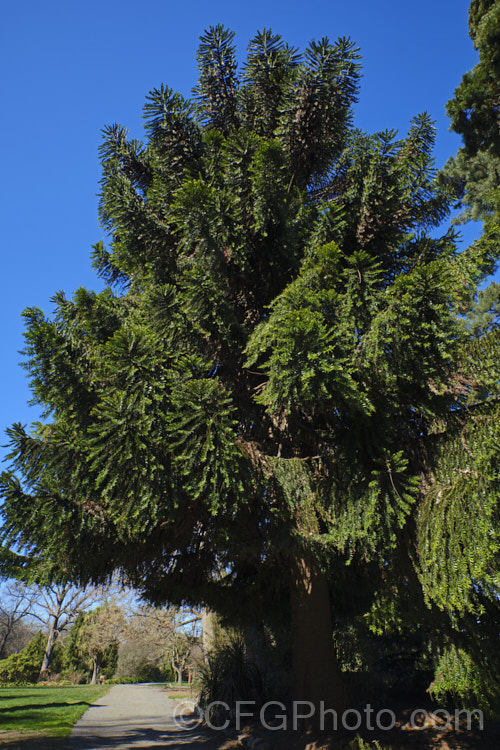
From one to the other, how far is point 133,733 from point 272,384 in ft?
28.2

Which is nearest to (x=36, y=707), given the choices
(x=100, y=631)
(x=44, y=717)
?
(x=44, y=717)

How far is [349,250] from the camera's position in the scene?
7.11 metres

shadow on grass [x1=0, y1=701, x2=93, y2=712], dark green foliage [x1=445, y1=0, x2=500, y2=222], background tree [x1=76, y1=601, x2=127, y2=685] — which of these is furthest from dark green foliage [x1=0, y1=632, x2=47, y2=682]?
dark green foliage [x1=445, y1=0, x2=500, y2=222]

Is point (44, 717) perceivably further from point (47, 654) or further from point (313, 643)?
point (47, 654)

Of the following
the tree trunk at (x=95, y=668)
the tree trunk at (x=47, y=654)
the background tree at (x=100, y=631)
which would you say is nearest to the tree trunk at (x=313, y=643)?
the background tree at (x=100, y=631)

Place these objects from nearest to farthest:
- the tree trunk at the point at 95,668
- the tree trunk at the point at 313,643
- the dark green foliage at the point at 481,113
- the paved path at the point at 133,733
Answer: the tree trunk at the point at 313,643 < the paved path at the point at 133,733 < the dark green foliage at the point at 481,113 < the tree trunk at the point at 95,668

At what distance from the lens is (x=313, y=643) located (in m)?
6.58

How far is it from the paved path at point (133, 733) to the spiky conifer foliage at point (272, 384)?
235 cm

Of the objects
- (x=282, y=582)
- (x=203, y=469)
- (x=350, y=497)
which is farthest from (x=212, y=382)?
(x=282, y=582)

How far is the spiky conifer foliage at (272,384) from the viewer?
4504mm

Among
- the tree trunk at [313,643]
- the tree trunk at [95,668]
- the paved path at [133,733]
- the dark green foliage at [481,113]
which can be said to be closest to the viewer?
the tree trunk at [313,643]

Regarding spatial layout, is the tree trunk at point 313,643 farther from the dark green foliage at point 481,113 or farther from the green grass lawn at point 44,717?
the dark green foliage at point 481,113

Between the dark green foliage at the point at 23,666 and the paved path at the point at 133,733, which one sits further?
the dark green foliage at the point at 23,666

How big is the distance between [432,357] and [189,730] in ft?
33.3
